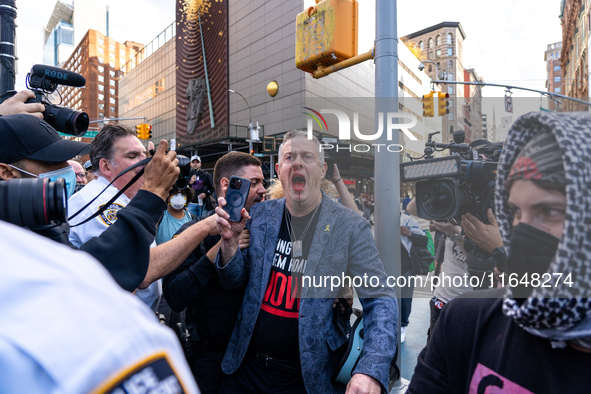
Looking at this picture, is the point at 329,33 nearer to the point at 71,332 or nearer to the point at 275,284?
the point at 275,284

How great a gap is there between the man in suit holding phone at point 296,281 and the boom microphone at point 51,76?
150 cm

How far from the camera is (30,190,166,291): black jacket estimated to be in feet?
4.59

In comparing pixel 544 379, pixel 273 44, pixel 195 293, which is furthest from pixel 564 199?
pixel 273 44

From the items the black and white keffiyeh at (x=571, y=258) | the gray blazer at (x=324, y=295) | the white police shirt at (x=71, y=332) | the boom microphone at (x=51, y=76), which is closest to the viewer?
the white police shirt at (x=71, y=332)

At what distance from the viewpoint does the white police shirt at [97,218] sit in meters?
2.07

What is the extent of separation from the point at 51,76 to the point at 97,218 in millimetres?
1097

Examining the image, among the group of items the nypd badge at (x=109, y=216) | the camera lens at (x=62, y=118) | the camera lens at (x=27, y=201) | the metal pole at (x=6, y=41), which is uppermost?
the metal pole at (x=6, y=41)

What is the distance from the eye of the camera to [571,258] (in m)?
0.83

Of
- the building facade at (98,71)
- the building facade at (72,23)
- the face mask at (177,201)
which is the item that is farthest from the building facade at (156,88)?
the building facade at (72,23)

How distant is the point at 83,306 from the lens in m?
0.37

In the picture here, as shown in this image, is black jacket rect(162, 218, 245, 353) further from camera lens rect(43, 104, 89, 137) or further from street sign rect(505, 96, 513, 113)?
street sign rect(505, 96, 513, 113)

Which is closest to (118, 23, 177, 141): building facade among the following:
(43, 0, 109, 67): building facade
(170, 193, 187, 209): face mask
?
(170, 193, 187, 209): face mask

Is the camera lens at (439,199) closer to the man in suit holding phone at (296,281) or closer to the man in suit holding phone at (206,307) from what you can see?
the man in suit holding phone at (296,281)

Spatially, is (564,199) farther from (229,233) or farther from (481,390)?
(229,233)
